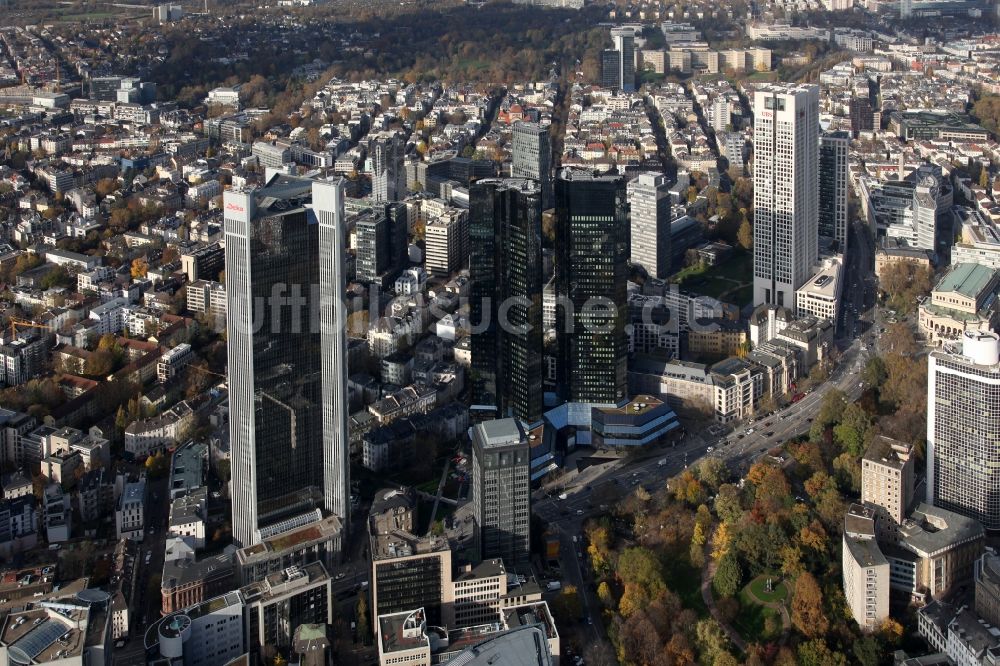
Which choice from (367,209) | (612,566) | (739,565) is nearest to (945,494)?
(739,565)

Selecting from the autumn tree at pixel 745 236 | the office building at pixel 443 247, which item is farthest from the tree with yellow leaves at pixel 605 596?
the autumn tree at pixel 745 236

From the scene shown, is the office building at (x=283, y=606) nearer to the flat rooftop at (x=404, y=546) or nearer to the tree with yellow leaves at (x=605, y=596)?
the flat rooftop at (x=404, y=546)

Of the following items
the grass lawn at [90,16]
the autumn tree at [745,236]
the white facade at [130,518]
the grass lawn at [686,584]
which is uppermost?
the grass lawn at [90,16]

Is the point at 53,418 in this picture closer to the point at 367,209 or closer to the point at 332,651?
the point at 332,651

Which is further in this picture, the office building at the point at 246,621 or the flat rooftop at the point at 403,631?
the office building at the point at 246,621

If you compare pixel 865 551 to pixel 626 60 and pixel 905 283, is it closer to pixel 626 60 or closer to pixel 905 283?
pixel 905 283

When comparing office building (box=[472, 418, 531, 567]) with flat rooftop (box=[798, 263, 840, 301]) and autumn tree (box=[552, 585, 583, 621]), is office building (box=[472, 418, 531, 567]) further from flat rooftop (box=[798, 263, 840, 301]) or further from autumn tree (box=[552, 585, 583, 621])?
flat rooftop (box=[798, 263, 840, 301])

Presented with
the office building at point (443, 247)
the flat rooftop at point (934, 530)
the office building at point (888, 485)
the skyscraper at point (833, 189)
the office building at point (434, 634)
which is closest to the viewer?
the office building at point (434, 634)
